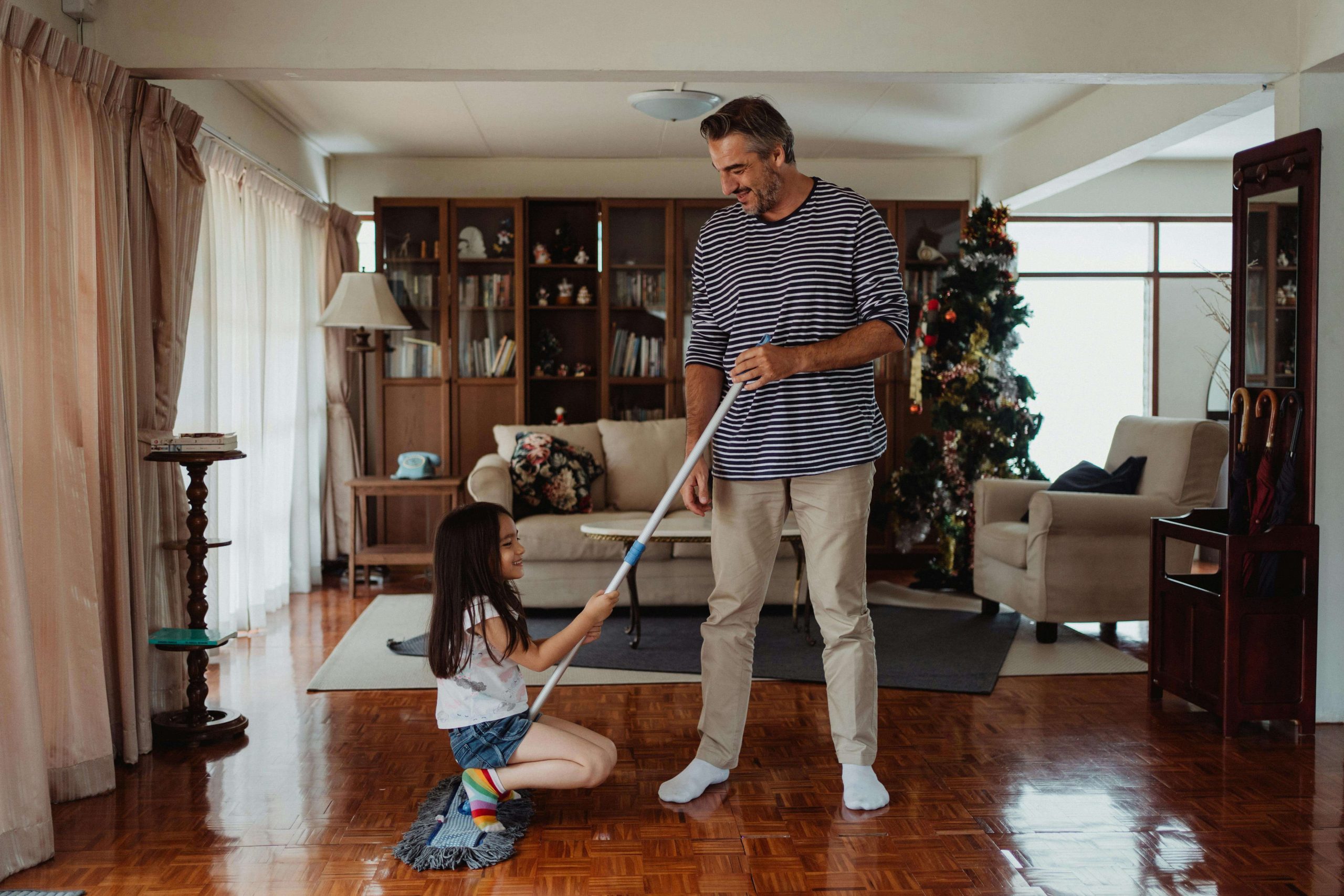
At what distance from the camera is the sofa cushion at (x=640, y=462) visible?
5387mm

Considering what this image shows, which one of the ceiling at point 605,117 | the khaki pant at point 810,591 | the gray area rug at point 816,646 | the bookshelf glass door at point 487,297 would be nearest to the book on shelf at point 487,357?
the bookshelf glass door at point 487,297

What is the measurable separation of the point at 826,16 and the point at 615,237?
314 cm

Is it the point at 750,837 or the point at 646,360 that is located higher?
the point at 646,360

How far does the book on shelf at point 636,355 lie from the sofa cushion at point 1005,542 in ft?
6.98

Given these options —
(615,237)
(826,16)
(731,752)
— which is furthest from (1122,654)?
(615,237)

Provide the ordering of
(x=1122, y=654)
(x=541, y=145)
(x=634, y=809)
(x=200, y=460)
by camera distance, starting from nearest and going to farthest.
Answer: (x=634, y=809) → (x=200, y=460) → (x=1122, y=654) → (x=541, y=145)

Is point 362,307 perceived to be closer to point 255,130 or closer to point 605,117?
point 255,130

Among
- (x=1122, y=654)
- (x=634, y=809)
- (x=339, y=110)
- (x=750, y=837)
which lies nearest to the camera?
(x=750, y=837)

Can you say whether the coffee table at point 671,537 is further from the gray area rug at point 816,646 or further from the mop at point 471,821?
the mop at point 471,821

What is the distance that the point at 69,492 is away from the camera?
8.27ft

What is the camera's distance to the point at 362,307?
5.50m

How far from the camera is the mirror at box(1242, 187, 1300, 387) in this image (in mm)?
3121

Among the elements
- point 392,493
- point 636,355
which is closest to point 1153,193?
point 636,355

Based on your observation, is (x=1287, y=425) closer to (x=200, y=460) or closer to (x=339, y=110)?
(x=200, y=460)
